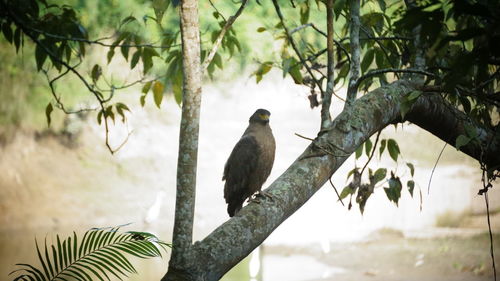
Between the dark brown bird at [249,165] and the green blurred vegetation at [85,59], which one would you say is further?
the green blurred vegetation at [85,59]

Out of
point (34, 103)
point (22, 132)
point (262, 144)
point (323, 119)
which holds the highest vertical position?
point (34, 103)

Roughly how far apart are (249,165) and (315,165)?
1362mm

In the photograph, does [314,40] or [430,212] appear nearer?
[430,212]

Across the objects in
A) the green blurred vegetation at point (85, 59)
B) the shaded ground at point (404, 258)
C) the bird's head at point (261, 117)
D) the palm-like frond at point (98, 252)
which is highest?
the green blurred vegetation at point (85, 59)

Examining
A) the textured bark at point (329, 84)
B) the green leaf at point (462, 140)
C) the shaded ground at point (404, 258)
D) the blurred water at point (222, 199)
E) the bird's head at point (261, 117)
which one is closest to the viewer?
the green leaf at point (462, 140)

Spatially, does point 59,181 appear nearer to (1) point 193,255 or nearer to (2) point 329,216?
(2) point 329,216

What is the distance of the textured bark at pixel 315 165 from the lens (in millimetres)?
1350

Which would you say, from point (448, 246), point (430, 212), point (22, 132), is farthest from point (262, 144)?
point (22, 132)

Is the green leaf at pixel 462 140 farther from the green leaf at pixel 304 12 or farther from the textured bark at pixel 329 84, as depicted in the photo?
the green leaf at pixel 304 12

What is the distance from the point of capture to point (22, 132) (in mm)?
8539

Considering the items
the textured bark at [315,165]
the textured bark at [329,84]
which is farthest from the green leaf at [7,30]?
the textured bark at [329,84]

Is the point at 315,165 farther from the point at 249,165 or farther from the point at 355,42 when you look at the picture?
the point at 249,165

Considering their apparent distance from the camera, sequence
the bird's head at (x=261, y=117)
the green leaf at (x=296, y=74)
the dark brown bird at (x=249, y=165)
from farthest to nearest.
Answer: the bird's head at (x=261, y=117) → the dark brown bird at (x=249, y=165) → the green leaf at (x=296, y=74)

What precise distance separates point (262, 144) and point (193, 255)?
5.65ft
